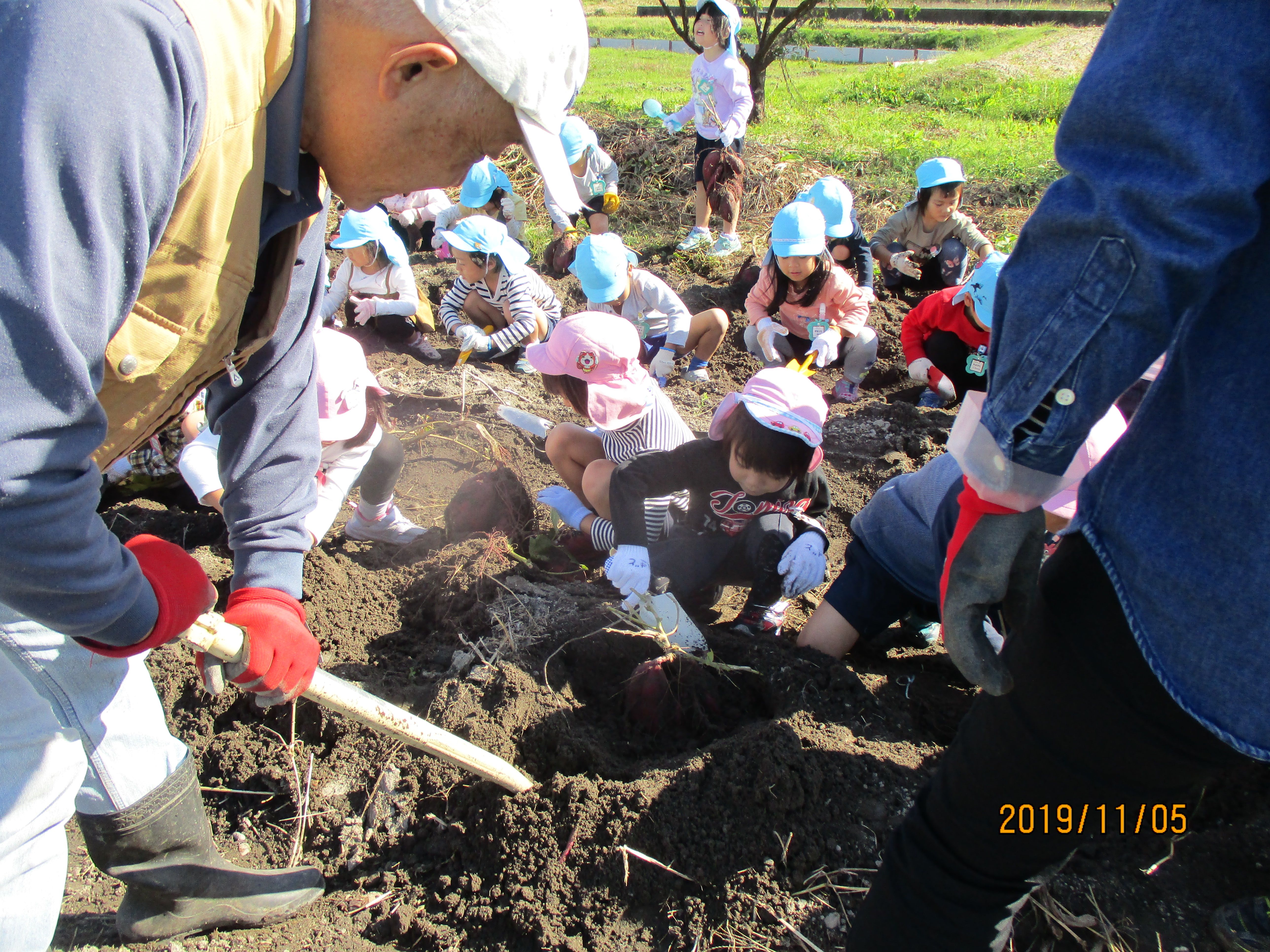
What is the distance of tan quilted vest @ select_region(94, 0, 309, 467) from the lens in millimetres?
877

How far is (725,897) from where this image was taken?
1.68m

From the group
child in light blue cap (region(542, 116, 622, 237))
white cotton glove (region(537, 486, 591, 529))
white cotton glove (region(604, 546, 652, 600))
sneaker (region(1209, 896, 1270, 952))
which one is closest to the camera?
sneaker (region(1209, 896, 1270, 952))

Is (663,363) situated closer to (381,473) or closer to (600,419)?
(600,419)

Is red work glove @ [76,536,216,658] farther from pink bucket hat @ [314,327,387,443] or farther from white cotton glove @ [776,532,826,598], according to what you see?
white cotton glove @ [776,532,826,598]

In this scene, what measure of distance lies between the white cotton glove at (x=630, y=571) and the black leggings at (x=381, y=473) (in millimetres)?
977

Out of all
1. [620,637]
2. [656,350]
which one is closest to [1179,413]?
[620,637]

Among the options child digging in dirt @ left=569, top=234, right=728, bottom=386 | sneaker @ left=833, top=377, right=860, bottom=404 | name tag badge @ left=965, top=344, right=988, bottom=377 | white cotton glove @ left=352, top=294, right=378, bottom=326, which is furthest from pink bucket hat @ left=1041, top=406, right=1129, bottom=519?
white cotton glove @ left=352, top=294, right=378, bottom=326

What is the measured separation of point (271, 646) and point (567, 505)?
5.79 feet

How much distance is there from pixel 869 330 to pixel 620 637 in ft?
9.50

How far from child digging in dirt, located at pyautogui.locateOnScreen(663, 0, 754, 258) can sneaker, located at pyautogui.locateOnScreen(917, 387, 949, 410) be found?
234 cm

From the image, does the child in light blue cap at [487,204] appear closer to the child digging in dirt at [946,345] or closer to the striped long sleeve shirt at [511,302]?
the striped long sleeve shirt at [511,302]

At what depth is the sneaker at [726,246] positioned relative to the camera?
6.22 m

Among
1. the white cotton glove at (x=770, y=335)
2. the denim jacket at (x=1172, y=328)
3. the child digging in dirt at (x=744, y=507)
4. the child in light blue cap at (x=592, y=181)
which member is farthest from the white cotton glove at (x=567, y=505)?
the child in light blue cap at (x=592, y=181)
